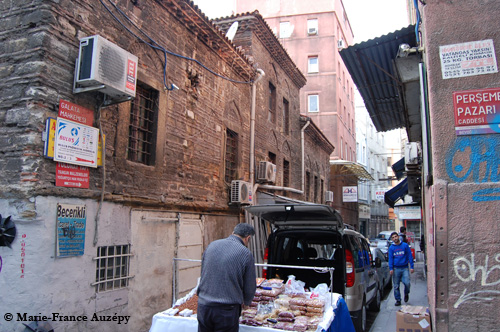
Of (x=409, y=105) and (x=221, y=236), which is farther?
(x=221, y=236)

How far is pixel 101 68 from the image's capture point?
5.82 m

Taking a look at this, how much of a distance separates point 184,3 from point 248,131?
15.3ft

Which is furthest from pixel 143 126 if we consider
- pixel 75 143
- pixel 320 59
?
pixel 320 59

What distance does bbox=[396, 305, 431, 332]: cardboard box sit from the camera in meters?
5.05

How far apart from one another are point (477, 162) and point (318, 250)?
4689 millimetres

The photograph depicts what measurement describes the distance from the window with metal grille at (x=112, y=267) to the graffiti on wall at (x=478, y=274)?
5026 mm

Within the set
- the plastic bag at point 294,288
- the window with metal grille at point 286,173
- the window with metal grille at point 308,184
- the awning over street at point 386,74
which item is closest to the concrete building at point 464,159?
the awning over street at point 386,74

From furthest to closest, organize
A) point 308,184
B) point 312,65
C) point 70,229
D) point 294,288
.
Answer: point 312,65 < point 308,184 < point 70,229 < point 294,288

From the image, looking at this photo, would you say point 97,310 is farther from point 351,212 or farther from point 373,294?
point 351,212

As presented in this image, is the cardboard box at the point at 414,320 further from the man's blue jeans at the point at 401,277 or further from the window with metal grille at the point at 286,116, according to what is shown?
the window with metal grille at the point at 286,116

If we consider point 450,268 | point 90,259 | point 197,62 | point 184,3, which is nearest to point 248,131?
point 197,62

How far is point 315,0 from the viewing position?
31.9 metres

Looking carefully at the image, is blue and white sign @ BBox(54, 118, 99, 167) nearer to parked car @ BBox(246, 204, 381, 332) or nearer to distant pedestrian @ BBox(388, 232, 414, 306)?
parked car @ BBox(246, 204, 381, 332)

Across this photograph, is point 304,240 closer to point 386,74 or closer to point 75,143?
point 386,74
